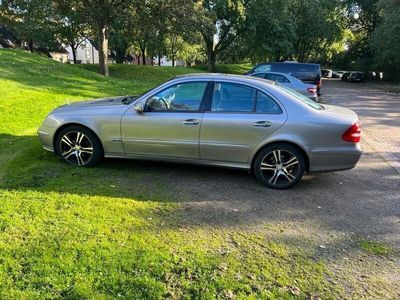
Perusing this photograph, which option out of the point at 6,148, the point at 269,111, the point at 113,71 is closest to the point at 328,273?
the point at 269,111

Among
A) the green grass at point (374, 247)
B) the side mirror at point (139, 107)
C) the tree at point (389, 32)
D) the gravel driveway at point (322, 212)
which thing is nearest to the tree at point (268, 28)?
the tree at point (389, 32)

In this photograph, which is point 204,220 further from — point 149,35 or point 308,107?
point 149,35

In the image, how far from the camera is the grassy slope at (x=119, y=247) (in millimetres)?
3285

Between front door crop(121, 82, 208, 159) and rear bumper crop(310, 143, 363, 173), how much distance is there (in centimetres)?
162

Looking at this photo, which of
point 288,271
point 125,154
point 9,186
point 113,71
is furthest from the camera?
point 113,71

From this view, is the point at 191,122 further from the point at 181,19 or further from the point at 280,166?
the point at 181,19

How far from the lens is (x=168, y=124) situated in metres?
5.71

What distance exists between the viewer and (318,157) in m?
5.57

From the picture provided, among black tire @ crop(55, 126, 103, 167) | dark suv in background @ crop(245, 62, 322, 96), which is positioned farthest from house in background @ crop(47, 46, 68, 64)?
black tire @ crop(55, 126, 103, 167)

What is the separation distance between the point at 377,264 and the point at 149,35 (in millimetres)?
20755

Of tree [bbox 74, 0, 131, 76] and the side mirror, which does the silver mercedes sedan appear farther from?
tree [bbox 74, 0, 131, 76]

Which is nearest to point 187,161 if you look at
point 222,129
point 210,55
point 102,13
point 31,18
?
point 222,129

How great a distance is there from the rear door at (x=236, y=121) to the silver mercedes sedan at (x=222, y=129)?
0.01 m

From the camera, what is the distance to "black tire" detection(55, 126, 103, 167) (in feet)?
19.6
